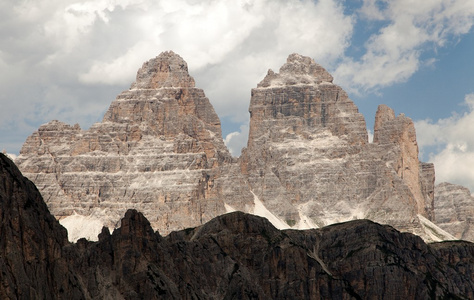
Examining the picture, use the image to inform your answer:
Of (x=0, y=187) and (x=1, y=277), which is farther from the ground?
(x=0, y=187)

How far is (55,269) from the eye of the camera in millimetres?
187875

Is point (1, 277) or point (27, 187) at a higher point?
point (27, 187)

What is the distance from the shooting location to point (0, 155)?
188125 millimetres

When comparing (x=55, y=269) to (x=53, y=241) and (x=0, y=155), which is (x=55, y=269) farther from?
(x=0, y=155)

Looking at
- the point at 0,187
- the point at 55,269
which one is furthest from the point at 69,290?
the point at 0,187

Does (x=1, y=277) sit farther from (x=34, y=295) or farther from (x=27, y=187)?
(x=27, y=187)

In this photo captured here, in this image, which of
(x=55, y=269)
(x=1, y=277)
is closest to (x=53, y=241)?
(x=55, y=269)

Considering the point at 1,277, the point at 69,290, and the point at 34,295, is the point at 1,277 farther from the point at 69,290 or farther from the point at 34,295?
the point at 69,290

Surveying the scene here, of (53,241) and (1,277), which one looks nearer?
(1,277)

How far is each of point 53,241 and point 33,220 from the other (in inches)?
193

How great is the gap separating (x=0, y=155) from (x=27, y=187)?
5336 mm

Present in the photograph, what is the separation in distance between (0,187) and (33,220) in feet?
20.9

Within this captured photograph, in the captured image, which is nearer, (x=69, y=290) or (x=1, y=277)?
(x=1, y=277)

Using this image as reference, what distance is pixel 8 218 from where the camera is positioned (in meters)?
180
